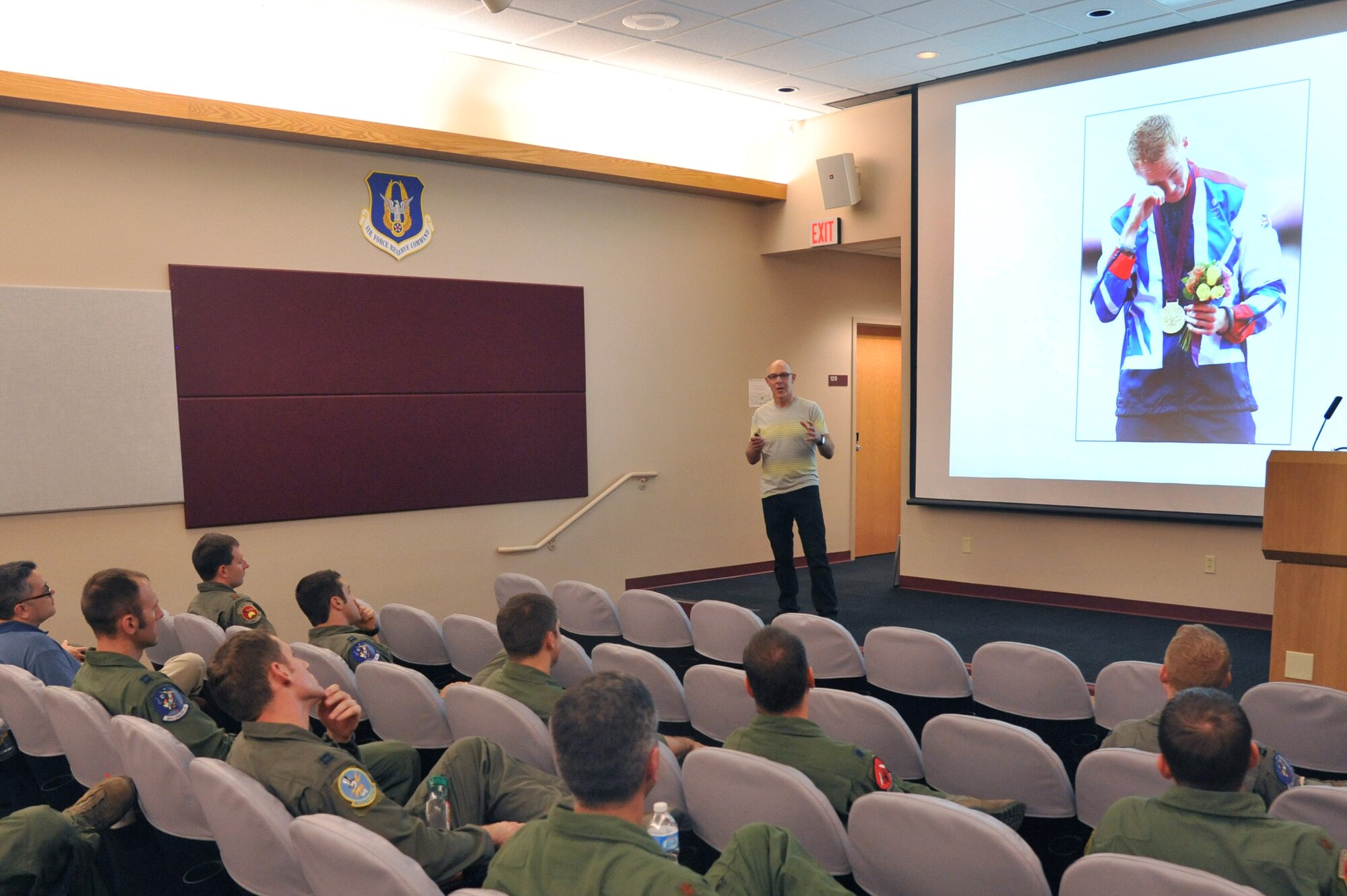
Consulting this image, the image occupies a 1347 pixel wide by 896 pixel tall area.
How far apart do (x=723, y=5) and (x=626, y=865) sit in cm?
523

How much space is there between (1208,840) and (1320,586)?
90.2 inches

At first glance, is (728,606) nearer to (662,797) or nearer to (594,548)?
(662,797)

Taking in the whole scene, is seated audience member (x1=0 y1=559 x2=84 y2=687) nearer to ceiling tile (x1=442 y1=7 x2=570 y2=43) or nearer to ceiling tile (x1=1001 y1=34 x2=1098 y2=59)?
ceiling tile (x1=442 y1=7 x2=570 y2=43)

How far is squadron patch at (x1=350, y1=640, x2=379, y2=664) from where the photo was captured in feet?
12.1

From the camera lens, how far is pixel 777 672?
2.29 m

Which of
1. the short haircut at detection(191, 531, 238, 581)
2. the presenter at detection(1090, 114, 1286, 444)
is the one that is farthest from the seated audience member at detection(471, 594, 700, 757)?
the presenter at detection(1090, 114, 1286, 444)

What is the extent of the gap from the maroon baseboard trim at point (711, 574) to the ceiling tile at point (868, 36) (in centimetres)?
416

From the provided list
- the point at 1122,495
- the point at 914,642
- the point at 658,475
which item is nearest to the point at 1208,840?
the point at 914,642

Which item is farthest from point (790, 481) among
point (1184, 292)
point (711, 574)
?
point (1184, 292)

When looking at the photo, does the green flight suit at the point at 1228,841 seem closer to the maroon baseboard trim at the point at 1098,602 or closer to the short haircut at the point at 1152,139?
the maroon baseboard trim at the point at 1098,602

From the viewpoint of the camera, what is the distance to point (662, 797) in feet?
7.84

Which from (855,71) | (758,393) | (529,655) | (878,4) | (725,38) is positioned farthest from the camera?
(758,393)

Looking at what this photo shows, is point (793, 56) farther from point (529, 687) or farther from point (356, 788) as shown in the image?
point (356, 788)

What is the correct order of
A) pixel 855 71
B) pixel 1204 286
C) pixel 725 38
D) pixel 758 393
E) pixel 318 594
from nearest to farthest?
pixel 318 594, pixel 1204 286, pixel 725 38, pixel 855 71, pixel 758 393
